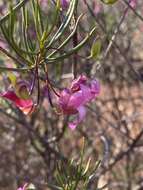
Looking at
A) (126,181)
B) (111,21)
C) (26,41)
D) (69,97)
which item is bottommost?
(126,181)

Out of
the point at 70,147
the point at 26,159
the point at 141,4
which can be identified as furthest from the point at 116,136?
the point at 141,4

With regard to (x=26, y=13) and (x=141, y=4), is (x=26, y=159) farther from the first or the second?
(x=26, y=13)

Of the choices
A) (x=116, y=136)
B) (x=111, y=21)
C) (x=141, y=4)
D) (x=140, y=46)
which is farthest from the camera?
(x=140, y=46)

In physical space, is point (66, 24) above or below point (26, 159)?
above

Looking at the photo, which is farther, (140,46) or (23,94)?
(140,46)

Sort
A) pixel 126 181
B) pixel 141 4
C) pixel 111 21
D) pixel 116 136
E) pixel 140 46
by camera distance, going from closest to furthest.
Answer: pixel 111 21 → pixel 126 181 → pixel 141 4 → pixel 116 136 → pixel 140 46

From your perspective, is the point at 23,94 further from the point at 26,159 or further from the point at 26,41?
the point at 26,159
